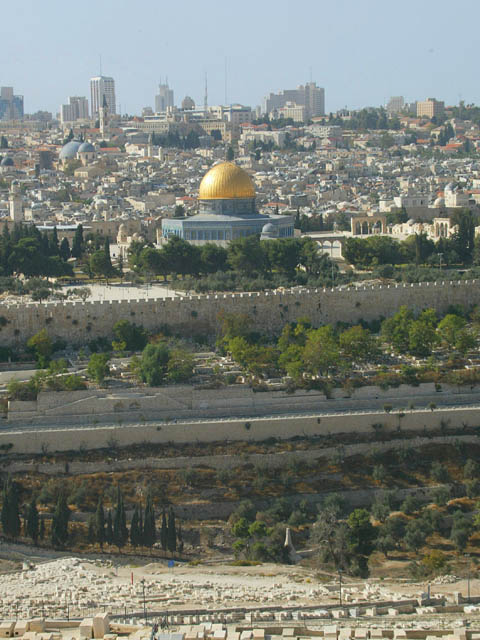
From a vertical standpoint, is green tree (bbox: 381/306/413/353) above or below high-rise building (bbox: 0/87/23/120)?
below

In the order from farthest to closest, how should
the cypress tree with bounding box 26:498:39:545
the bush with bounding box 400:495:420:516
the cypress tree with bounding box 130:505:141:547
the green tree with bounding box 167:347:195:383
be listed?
the green tree with bounding box 167:347:195:383 → the bush with bounding box 400:495:420:516 → the cypress tree with bounding box 26:498:39:545 → the cypress tree with bounding box 130:505:141:547

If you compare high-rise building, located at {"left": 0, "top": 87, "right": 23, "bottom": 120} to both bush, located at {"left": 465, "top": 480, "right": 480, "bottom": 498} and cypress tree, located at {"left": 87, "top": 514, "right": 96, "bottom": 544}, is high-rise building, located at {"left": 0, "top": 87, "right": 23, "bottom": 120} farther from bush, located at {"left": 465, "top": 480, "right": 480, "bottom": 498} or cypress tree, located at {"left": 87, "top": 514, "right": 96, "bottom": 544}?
cypress tree, located at {"left": 87, "top": 514, "right": 96, "bottom": 544}

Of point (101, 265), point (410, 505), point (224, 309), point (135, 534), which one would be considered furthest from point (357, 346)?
point (101, 265)

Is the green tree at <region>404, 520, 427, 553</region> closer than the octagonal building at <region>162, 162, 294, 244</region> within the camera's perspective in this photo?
Yes

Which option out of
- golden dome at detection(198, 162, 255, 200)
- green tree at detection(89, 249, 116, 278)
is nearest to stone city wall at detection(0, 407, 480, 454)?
green tree at detection(89, 249, 116, 278)

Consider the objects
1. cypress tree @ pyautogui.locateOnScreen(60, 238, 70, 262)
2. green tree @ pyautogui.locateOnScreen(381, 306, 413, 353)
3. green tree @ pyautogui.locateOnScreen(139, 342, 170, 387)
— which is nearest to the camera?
green tree @ pyautogui.locateOnScreen(139, 342, 170, 387)

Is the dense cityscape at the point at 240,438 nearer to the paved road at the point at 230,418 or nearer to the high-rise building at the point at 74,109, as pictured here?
the paved road at the point at 230,418

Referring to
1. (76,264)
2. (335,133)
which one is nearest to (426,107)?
(335,133)
